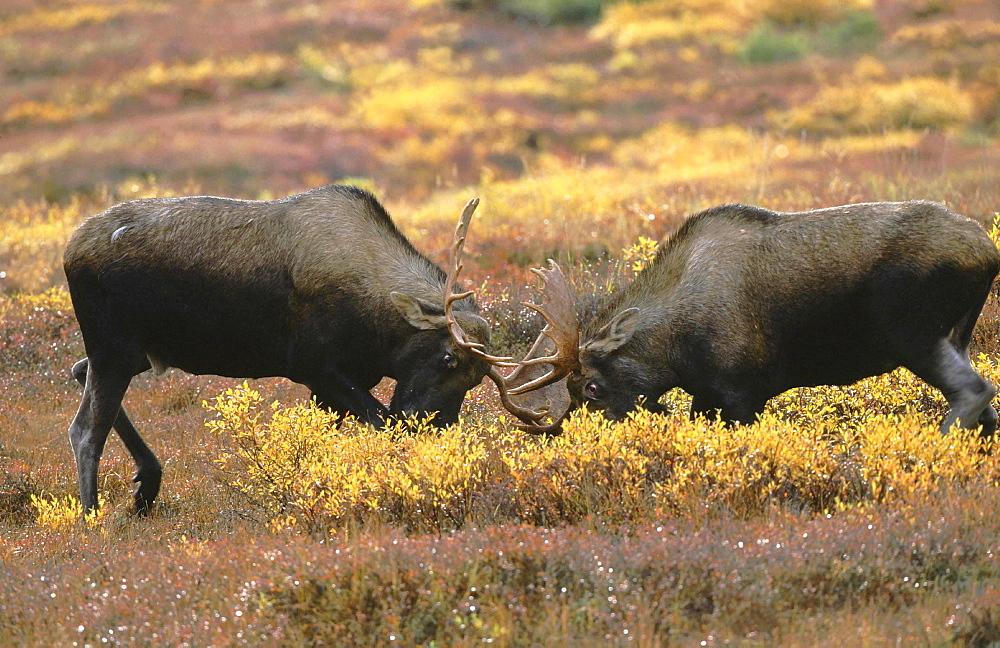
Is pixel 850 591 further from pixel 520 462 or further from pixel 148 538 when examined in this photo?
pixel 148 538

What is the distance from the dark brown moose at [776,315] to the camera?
289 inches

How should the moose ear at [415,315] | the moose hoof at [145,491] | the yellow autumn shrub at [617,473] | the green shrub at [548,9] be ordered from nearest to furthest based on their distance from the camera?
the yellow autumn shrub at [617,473]
the moose ear at [415,315]
the moose hoof at [145,491]
the green shrub at [548,9]

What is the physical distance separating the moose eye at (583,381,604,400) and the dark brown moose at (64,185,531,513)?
65 centimetres

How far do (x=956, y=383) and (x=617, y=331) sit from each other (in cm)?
216

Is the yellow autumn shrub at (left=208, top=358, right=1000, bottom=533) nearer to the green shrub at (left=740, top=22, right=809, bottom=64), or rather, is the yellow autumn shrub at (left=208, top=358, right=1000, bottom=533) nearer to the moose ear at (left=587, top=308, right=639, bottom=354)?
the moose ear at (left=587, top=308, right=639, bottom=354)

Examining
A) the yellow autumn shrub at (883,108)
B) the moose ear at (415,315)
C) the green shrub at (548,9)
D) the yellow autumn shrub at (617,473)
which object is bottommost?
the green shrub at (548,9)

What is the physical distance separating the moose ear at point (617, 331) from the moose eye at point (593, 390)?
0.76 ft

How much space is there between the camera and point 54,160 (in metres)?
28.8

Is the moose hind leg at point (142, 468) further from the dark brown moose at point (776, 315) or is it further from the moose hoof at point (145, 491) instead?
the dark brown moose at point (776, 315)

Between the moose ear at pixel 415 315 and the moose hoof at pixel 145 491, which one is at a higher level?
the moose ear at pixel 415 315

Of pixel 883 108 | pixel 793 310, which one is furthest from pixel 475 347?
pixel 883 108

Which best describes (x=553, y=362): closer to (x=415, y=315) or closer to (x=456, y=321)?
(x=456, y=321)

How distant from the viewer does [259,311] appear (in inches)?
331

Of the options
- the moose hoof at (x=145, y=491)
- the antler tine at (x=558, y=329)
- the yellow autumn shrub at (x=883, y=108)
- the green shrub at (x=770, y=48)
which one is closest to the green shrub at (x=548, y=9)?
the green shrub at (x=770, y=48)
